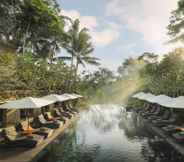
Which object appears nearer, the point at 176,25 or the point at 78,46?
the point at 176,25

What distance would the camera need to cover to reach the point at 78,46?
32.2 metres

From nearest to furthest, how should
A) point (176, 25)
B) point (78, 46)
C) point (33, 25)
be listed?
point (176, 25) < point (33, 25) < point (78, 46)

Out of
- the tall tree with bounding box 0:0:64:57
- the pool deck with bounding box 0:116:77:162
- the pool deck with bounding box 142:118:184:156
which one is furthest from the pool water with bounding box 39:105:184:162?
the tall tree with bounding box 0:0:64:57

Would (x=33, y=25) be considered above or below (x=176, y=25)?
above

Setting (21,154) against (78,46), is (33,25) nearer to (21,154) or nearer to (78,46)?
(78,46)

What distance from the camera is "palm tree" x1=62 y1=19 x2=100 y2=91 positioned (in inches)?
1264

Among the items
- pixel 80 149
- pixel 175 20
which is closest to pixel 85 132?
pixel 80 149

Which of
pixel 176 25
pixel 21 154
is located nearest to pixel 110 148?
pixel 21 154

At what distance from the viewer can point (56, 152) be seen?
9.16m

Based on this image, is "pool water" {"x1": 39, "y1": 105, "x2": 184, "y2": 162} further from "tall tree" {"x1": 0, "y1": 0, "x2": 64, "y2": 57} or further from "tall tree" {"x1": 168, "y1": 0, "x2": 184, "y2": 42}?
"tall tree" {"x1": 0, "y1": 0, "x2": 64, "y2": 57}

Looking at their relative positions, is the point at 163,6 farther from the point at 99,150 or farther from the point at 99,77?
the point at 99,77

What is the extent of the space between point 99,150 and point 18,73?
10.6 meters

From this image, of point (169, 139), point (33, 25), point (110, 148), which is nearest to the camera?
point (110, 148)

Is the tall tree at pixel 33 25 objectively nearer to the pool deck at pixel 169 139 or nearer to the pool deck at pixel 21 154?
the pool deck at pixel 169 139
